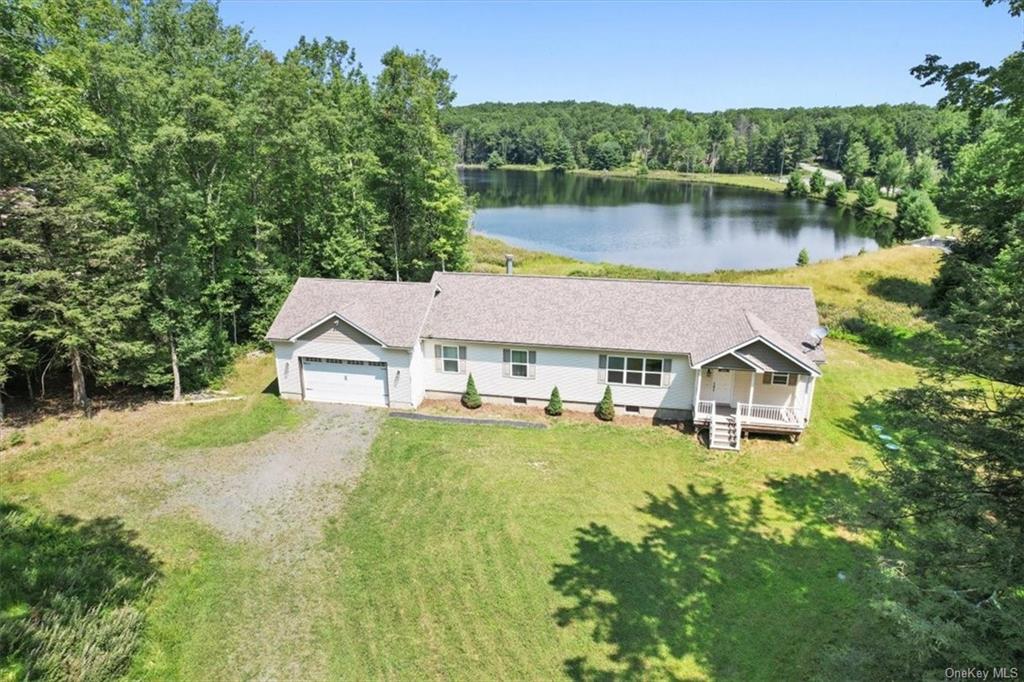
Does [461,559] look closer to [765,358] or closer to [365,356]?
[365,356]

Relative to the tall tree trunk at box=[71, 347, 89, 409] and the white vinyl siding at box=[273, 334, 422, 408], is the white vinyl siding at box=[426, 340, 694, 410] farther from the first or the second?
the tall tree trunk at box=[71, 347, 89, 409]

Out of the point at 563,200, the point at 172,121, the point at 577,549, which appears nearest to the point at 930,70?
the point at 577,549

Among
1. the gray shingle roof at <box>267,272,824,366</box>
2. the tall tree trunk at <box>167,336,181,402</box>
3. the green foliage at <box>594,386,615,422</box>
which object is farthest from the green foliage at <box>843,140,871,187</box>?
the tall tree trunk at <box>167,336,181,402</box>

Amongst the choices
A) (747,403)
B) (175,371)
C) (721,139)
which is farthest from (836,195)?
(175,371)

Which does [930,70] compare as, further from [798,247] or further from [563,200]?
[563,200]

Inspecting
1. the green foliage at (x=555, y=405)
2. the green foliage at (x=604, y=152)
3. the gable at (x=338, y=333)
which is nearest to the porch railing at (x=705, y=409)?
the green foliage at (x=555, y=405)

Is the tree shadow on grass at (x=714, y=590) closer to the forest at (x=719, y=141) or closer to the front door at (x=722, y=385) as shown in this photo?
the front door at (x=722, y=385)
